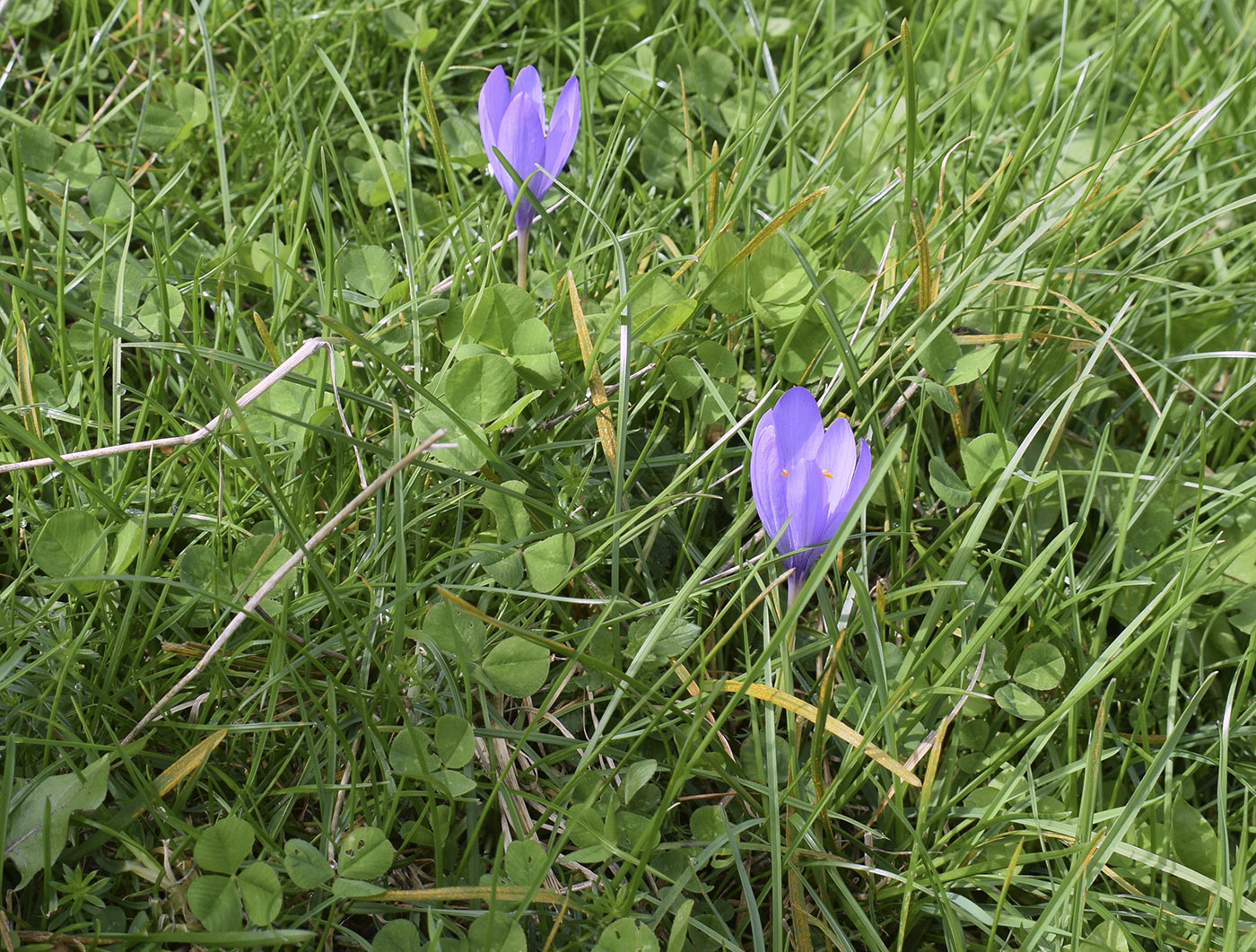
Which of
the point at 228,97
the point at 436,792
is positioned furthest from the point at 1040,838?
the point at 228,97

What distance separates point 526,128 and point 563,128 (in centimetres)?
6

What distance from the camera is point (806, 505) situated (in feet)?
3.87

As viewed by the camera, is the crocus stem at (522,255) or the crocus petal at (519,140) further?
the crocus stem at (522,255)

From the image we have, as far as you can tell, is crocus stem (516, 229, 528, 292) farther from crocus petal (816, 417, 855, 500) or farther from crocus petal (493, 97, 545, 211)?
crocus petal (816, 417, 855, 500)

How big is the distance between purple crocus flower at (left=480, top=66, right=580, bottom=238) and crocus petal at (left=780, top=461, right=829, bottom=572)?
61cm

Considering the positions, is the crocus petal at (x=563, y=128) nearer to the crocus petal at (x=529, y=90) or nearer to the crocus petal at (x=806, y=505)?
the crocus petal at (x=529, y=90)

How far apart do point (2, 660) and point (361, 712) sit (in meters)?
0.46

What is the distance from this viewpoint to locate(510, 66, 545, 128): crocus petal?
1.47 meters

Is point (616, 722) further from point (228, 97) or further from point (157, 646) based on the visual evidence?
point (228, 97)

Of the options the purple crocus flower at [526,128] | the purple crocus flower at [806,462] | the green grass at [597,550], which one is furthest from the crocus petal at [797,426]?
the purple crocus flower at [526,128]

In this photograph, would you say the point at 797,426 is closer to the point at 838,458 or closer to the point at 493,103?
the point at 838,458

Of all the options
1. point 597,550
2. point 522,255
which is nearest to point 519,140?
point 522,255

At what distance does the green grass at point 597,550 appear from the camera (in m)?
1.21

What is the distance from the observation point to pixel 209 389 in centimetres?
155
